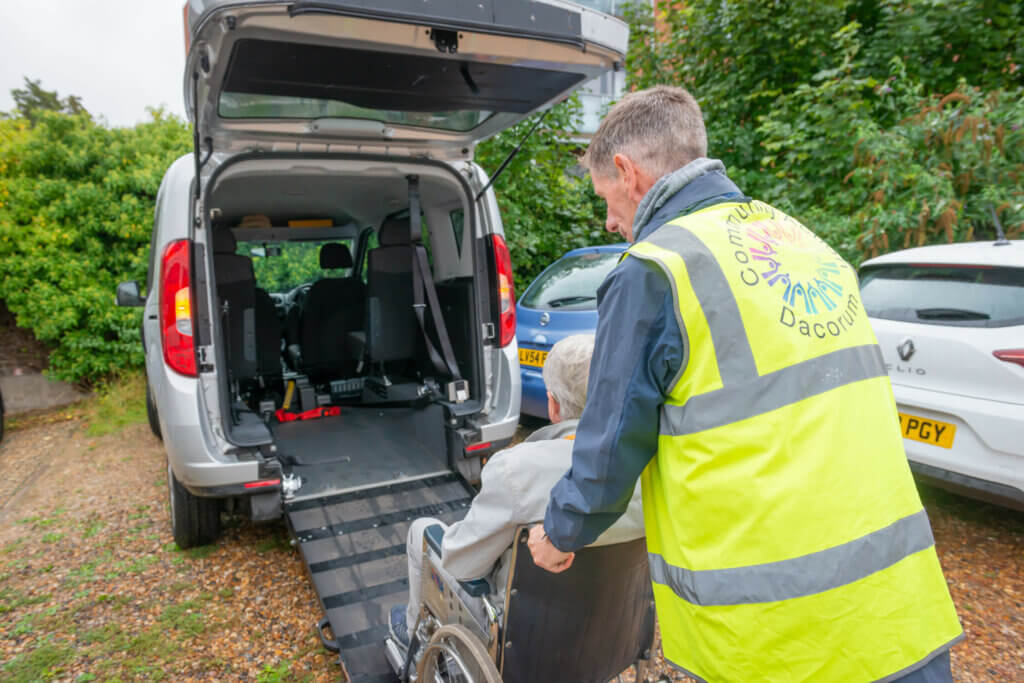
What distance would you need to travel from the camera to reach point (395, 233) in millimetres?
4617

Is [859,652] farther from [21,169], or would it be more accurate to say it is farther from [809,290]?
[21,169]

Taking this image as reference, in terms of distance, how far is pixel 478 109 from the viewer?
3148 millimetres

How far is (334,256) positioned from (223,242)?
5.51 feet

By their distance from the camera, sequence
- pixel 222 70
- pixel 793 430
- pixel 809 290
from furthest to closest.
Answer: pixel 222 70 → pixel 809 290 → pixel 793 430

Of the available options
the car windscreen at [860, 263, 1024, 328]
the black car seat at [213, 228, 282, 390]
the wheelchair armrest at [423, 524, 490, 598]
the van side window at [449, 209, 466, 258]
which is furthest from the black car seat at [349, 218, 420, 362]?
the car windscreen at [860, 263, 1024, 328]

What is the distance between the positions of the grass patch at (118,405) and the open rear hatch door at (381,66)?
169 inches

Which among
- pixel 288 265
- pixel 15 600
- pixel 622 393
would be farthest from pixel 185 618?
pixel 288 265

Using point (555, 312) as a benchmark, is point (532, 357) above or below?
below

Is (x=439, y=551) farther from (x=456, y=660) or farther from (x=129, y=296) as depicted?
(x=129, y=296)

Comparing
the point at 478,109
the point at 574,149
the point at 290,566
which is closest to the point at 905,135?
the point at 574,149

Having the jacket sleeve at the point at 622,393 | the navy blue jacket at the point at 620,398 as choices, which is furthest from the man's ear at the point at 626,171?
the jacket sleeve at the point at 622,393

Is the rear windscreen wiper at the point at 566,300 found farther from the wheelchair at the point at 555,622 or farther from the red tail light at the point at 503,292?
the wheelchair at the point at 555,622

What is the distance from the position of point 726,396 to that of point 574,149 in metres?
6.56

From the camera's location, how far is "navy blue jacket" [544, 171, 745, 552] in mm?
1201
